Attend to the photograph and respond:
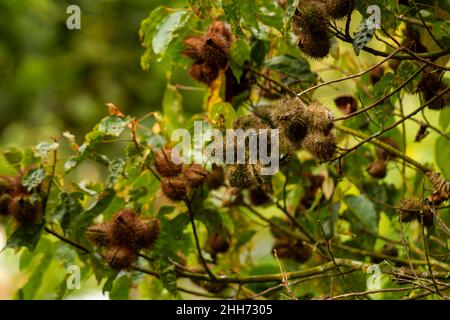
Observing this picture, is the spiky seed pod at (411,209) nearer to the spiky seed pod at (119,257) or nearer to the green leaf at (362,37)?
the green leaf at (362,37)

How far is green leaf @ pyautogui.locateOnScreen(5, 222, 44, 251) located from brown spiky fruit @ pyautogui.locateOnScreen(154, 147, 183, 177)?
0.85 ft

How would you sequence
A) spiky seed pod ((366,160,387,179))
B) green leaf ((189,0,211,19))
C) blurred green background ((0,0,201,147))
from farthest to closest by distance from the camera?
blurred green background ((0,0,201,147)), spiky seed pod ((366,160,387,179)), green leaf ((189,0,211,19))

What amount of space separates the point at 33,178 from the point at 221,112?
0.35m

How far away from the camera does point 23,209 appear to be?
161 cm

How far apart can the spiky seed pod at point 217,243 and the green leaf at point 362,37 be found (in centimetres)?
69

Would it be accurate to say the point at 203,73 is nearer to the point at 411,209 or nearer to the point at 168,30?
the point at 168,30

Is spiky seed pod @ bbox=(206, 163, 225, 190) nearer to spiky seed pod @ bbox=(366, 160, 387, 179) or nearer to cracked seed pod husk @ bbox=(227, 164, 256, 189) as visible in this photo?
spiky seed pod @ bbox=(366, 160, 387, 179)

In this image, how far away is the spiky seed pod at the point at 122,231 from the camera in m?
1.48

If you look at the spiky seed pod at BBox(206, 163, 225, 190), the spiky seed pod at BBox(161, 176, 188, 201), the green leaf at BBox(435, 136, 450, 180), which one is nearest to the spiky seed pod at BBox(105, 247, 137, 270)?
the spiky seed pod at BBox(161, 176, 188, 201)

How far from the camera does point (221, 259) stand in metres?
1.95

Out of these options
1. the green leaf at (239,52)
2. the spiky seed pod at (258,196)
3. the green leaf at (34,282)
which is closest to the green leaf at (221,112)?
the green leaf at (239,52)

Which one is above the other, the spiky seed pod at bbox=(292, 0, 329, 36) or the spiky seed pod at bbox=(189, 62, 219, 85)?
the spiky seed pod at bbox=(189, 62, 219, 85)

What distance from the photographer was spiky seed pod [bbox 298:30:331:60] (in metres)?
1.29
